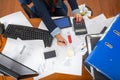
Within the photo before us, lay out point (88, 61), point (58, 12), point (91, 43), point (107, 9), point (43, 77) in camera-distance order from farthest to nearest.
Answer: point (107, 9), point (58, 12), point (43, 77), point (91, 43), point (88, 61)

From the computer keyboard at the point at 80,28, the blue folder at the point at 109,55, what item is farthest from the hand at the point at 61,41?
the blue folder at the point at 109,55

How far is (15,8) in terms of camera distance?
8.09 feet

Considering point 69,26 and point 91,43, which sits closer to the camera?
point 91,43

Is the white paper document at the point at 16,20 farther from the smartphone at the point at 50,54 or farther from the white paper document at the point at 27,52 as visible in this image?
the smartphone at the point at 50,54

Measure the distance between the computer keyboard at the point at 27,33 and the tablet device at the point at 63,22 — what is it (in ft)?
0.33

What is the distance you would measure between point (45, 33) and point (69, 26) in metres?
0.17

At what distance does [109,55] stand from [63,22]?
2.15ft

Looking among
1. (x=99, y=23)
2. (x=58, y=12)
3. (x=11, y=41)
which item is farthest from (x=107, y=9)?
(x=11, y=41)

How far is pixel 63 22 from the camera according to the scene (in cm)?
144

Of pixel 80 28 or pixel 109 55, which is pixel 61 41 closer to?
pixel 80 28

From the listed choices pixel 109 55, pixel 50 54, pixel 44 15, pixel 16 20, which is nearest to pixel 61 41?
pixel 50 54

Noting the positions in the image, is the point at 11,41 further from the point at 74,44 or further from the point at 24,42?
the point at 74,44

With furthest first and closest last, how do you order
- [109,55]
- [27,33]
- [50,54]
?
1. [27,33]
2. [50,54]
3. [109,55]

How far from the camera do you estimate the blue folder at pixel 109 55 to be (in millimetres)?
832
